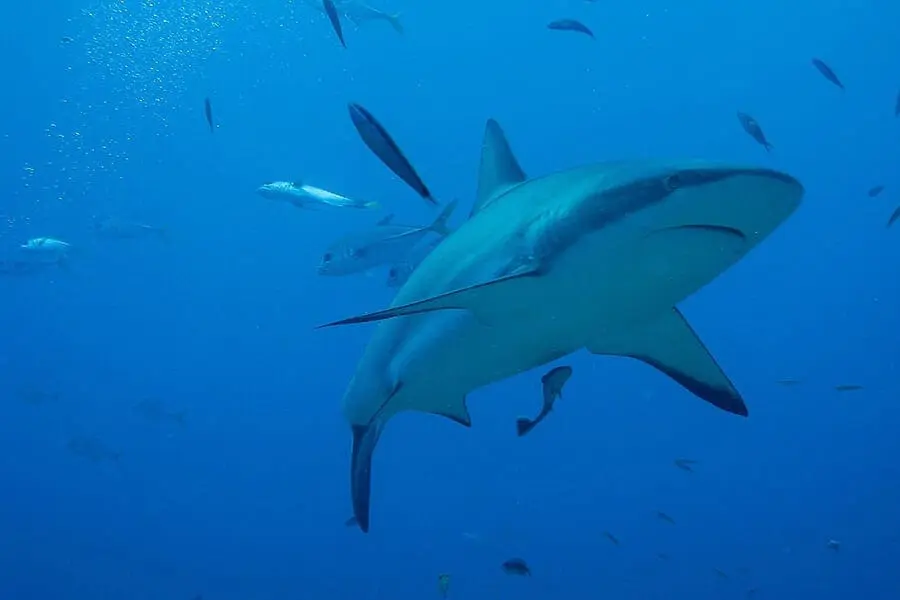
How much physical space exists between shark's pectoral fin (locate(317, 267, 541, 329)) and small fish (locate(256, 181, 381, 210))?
4.71 m

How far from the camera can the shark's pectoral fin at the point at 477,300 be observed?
7.73 ft

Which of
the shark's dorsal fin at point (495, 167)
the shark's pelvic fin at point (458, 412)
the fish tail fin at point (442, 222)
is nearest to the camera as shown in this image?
the shark's dorsal fin at point (495, 167)

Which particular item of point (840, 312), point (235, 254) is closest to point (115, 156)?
point (235, 254)

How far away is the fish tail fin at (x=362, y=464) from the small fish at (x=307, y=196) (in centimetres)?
384

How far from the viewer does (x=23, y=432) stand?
31.8 meters

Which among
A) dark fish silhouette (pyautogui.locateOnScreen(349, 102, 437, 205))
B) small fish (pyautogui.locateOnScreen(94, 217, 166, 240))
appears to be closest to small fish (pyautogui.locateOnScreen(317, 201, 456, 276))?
dark fish silhouette (pyautogui.locateOnScreen(349, 102, 437, 205))

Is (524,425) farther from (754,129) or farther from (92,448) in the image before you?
(92,448)

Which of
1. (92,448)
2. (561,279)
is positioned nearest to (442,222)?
(561,279)

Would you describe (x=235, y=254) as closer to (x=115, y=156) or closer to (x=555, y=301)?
(x=115, y=156)

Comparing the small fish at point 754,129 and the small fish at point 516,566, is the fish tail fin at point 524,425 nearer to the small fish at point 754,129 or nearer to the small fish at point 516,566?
the small fish at point 516,566

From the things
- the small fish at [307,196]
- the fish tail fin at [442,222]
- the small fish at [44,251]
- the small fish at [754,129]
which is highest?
the small fish at [754,129]

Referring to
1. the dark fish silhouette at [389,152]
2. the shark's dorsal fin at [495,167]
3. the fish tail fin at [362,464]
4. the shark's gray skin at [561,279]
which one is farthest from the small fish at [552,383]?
the dark fish silhouette at [389,152]

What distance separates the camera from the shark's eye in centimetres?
216

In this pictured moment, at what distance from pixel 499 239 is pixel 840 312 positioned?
3581cm
